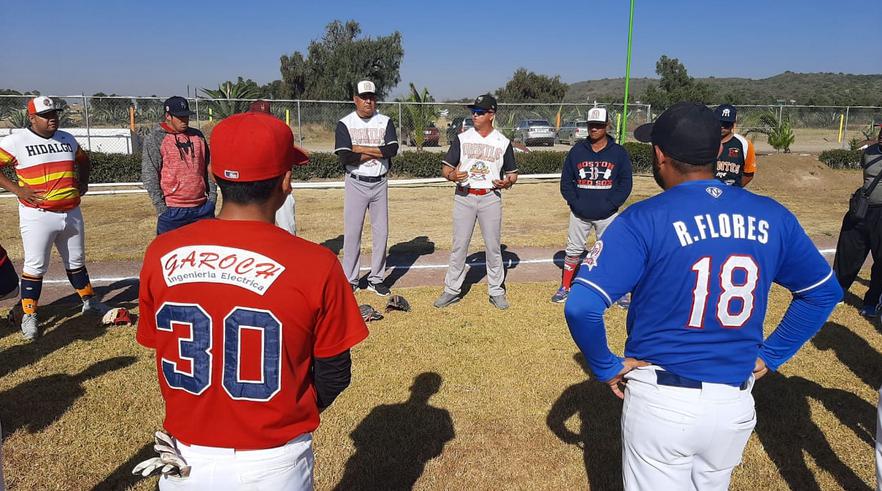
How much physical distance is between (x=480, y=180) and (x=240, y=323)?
4.99 metres

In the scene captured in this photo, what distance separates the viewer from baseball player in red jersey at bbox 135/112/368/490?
6.04 ft

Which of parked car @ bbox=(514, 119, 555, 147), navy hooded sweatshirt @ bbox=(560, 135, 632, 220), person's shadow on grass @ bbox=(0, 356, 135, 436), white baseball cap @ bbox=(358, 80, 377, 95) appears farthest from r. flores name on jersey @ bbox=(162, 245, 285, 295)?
parked car @ bbox=(514, 119, 555, 147)

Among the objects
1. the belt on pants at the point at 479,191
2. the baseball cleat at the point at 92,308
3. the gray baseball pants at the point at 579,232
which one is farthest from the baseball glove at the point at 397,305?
the baseball cleat at the point at 92,308

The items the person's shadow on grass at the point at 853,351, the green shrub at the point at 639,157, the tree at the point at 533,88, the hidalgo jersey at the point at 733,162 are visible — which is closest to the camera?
the person's shadow on grass at the point at 853,351

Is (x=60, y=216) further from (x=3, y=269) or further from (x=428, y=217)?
(x=428, y=217)

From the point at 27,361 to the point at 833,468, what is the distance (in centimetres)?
635

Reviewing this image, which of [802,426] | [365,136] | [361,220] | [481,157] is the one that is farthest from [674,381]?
[365,136]

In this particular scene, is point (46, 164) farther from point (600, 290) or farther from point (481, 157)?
point (600, 290)

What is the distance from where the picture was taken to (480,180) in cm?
662

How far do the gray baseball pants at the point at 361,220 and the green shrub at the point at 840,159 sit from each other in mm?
21346

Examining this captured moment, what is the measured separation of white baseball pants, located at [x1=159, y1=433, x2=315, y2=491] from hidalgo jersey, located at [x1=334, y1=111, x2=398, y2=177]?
5.17m

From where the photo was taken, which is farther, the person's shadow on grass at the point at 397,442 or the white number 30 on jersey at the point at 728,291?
the person's shadow on grass at the point at 397,442

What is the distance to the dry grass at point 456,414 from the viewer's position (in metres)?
3.74

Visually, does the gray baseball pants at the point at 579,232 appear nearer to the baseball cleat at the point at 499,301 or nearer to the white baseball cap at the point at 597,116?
the baseball cleat at the point at 499,301
